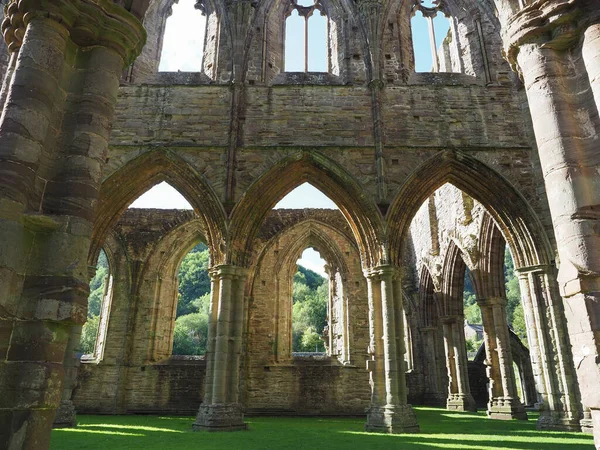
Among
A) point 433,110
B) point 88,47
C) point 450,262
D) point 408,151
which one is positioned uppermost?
point 433,110

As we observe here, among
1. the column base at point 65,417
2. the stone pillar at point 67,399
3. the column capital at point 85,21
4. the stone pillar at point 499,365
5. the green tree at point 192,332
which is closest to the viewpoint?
the column capital at point 85,21

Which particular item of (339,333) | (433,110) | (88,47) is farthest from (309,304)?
(88,47)

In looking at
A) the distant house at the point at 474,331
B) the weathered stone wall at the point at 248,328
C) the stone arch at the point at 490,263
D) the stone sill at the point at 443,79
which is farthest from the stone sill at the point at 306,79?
the distant house at the point at 474,331

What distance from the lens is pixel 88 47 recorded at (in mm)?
3850

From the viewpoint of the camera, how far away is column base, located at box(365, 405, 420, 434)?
779 centimetres

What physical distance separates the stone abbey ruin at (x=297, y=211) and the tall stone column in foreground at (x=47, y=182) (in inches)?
0.6

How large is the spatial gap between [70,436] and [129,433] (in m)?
0.92

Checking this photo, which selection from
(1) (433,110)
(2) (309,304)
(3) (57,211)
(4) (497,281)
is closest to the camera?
(3) (57,211)

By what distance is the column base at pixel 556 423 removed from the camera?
26.1ft

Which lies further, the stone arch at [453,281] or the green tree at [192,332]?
the green tree at [192,332]

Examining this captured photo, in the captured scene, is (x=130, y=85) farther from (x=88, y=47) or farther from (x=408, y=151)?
(x=88, y=47)

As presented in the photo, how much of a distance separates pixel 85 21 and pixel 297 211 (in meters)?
10.2

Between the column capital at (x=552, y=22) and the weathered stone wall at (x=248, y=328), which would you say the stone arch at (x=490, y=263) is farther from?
the column capital at (x=552, y=22)

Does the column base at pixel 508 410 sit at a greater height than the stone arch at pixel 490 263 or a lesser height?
lesser
